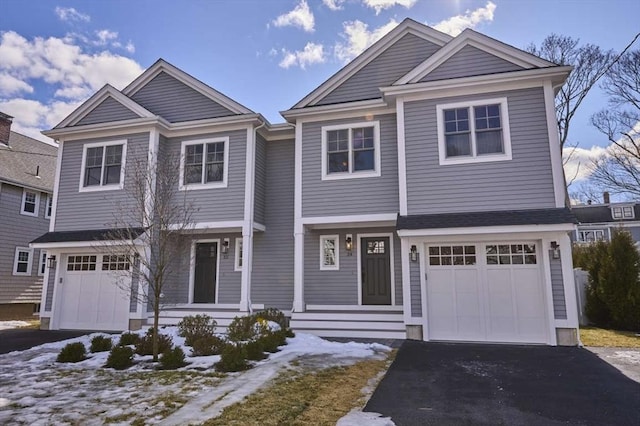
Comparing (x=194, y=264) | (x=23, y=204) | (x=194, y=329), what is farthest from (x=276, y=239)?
(x=23, y=204)

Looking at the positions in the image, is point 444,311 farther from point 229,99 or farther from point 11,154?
point 11,154

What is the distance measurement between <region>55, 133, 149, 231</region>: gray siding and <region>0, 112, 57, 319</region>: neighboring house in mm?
4783

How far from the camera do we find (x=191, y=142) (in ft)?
40.9

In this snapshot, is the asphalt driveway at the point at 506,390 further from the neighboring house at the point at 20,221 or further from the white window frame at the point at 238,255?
the neighboring house at the point at 20,221

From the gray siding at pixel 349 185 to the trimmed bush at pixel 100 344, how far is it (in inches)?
217

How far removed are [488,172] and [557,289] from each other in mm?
2910

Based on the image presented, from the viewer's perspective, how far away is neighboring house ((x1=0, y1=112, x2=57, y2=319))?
15.7 m

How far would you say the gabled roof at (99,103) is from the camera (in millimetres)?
12672

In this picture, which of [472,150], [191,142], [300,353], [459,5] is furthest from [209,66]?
[300,353]

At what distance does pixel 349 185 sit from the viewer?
1095 cm

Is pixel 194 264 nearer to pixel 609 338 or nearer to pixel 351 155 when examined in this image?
pixel 351 155

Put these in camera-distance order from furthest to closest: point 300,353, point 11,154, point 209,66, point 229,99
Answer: point 11,154
point 209,66
point 229,99
point 300,353

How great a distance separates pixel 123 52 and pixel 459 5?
1044 cm

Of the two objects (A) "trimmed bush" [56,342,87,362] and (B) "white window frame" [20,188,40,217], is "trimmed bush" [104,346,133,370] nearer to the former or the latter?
(A) "trimmed bush" [56,342,87,362]
